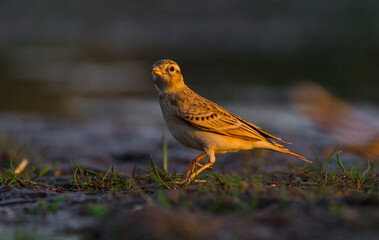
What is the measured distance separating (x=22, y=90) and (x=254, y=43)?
2199cm

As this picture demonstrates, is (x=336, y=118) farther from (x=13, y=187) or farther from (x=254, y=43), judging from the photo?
(x=254, y=43)

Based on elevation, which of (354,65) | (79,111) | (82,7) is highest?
(82,7)

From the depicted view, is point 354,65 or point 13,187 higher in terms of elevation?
point 354,65

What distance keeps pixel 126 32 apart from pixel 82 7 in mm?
14817

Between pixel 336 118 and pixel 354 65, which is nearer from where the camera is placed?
pixel 336 118

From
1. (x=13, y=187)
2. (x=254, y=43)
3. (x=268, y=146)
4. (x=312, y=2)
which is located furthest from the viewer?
(x=312, y=2)

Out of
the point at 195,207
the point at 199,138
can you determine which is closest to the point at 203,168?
the point at 199,138

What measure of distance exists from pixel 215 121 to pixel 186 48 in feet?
97.5

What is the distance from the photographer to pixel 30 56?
111ft

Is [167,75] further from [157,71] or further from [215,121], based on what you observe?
[215,121]

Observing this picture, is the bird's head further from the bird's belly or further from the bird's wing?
the bird's belly

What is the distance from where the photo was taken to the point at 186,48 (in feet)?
121

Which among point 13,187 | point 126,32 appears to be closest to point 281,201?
point 13,187

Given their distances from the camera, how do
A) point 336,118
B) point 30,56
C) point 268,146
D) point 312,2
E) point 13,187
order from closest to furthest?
point 13,187 → point 268,146 → point 336,118 → point 30,56 → point 312,2
